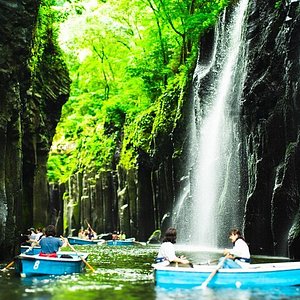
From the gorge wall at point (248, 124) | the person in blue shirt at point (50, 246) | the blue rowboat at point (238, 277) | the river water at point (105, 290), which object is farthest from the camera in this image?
the gorge wall at point (248, 124)

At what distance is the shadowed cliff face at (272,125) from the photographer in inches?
931

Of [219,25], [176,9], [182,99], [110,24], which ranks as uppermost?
[110,24]

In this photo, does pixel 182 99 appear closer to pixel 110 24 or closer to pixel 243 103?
pixel 243 103

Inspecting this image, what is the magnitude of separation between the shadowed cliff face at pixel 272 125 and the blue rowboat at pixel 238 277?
349 inches

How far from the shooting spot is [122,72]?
63.2m

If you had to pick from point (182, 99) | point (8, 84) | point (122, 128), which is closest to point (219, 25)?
point (182, 99)

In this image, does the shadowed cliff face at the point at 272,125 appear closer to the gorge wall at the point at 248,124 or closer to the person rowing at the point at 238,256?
the gorge wall at the point at 248,124

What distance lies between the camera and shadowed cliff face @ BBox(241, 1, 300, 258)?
23656 millimetres

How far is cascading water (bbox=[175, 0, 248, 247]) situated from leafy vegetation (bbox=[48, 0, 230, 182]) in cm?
366

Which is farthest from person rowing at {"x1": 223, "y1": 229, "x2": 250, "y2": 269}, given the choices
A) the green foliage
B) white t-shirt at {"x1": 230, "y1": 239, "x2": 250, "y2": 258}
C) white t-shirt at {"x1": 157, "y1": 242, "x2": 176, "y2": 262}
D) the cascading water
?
the green foliage

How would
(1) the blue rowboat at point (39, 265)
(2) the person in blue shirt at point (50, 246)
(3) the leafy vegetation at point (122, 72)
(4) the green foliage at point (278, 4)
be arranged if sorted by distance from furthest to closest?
(3) the leafy vegetation at point (122, 72)
(4) the green foliage at point (278, 4)
(2) the person in blue shirt at point (50, 246)
(1) the blue rowboat at point (39, 265)

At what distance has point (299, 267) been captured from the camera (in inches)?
533

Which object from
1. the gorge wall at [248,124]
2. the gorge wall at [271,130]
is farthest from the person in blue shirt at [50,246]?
the gorge wall at [271,130]

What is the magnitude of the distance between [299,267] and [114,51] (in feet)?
166
